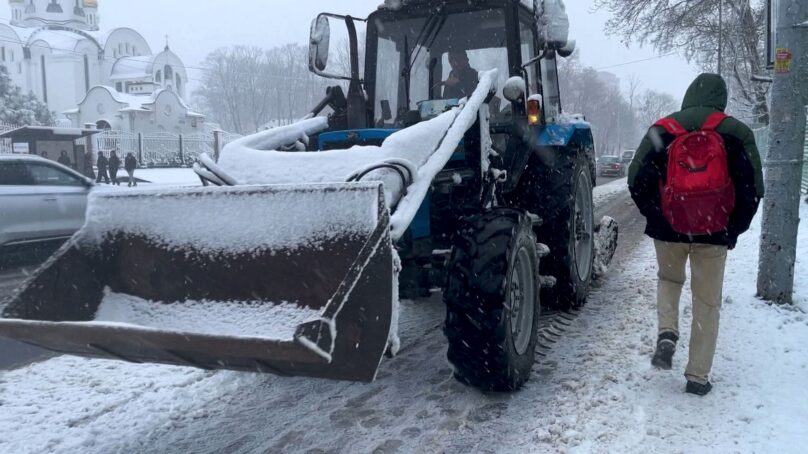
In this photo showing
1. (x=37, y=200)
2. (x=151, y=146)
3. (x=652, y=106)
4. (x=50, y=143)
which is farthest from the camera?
(x=652, y=106)

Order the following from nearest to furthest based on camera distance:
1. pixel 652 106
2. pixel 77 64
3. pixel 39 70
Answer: pixel 77 64
pixel 39 70
pixel 652 106

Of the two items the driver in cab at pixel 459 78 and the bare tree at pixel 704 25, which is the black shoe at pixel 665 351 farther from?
the bare tree at pixel 704 25

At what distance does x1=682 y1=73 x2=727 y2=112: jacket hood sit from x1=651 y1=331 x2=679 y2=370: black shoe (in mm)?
1393

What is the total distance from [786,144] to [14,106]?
46.7 meters

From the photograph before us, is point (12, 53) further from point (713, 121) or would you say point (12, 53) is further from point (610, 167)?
point (713, 121)

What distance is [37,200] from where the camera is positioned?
9070 millimetres

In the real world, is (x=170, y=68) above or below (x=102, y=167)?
above

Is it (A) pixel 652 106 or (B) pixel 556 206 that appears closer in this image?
(B) pixel 556 206

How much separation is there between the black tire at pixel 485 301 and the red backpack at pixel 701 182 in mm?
897

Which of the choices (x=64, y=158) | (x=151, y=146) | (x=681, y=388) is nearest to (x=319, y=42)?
(x=681, y=388)

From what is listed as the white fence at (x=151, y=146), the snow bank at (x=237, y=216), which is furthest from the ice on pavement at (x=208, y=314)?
the white fence at (x=151, y=146)

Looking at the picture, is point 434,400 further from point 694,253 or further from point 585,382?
point 694,253

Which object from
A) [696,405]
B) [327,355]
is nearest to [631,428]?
[696,405]

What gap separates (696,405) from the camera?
3635mm
